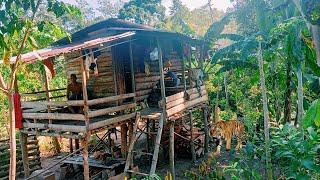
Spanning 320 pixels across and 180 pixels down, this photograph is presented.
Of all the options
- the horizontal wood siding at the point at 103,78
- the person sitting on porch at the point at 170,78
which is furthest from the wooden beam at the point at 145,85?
the horizontal wood siding at the point at 103,78

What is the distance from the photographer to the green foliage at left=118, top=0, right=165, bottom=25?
4044 centimetres

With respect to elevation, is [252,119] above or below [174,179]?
above

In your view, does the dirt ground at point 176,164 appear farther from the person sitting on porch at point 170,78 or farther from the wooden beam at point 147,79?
the wooden beam at point 147,79

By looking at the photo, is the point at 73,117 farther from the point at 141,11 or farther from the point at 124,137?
the point at 141,11

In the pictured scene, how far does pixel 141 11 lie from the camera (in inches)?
1610

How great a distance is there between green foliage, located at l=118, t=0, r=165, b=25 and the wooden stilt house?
89.0 ft

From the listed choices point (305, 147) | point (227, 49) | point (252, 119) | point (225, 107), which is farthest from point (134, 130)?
point (225, 107)

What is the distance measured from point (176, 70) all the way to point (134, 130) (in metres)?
5.14

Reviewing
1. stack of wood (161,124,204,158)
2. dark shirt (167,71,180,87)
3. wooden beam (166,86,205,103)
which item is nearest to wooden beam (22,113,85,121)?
wooden beam (166,86,205,103)

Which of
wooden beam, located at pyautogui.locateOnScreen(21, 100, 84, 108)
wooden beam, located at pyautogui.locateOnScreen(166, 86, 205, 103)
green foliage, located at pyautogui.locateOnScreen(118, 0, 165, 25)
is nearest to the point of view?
wooden beam, located at pyautogui.locateOnScreen(21, 100, 84, 108)

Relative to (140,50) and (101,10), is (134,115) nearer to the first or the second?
(140,50)

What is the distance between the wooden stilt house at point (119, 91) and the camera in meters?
9.84

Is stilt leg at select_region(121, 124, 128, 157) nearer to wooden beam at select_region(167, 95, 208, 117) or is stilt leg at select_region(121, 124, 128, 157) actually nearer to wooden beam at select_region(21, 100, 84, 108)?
wooden beam at select_region(167, 95, 208, 117)

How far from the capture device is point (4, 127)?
20188mm
